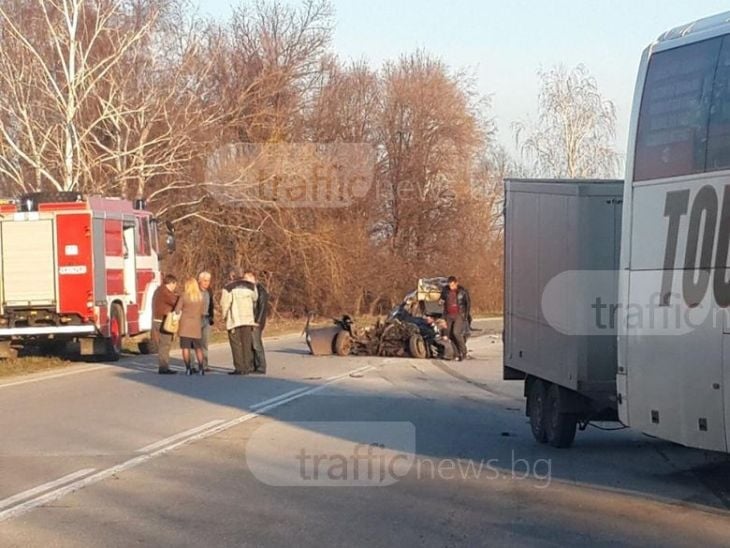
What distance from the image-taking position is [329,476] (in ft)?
34.9

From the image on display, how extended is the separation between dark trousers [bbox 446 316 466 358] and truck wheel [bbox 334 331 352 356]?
258cm

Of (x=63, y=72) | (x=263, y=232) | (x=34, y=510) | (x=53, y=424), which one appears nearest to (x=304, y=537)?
(x=34, y=510)

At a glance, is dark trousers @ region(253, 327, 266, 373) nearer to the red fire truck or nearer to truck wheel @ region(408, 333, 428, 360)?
the red fire truck

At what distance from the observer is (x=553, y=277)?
1205cm

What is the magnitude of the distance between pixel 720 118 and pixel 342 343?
65.3 ft

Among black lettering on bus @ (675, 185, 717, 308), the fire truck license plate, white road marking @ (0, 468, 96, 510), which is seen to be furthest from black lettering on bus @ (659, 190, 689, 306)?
the fire truck license plate

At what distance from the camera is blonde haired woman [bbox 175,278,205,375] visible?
21.2 metres

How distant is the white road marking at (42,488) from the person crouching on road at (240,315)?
10187mm

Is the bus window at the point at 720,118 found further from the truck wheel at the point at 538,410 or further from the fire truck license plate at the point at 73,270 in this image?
the fire truck license plate at the point at 73,270

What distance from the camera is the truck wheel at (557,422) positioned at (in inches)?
477

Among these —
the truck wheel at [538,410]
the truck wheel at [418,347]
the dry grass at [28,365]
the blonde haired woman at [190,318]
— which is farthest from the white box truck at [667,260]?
the truck wheel at [418,347]

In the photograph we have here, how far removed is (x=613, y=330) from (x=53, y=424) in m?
7.01

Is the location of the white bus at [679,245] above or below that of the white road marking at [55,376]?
above

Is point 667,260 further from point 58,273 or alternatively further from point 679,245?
point 58,273
